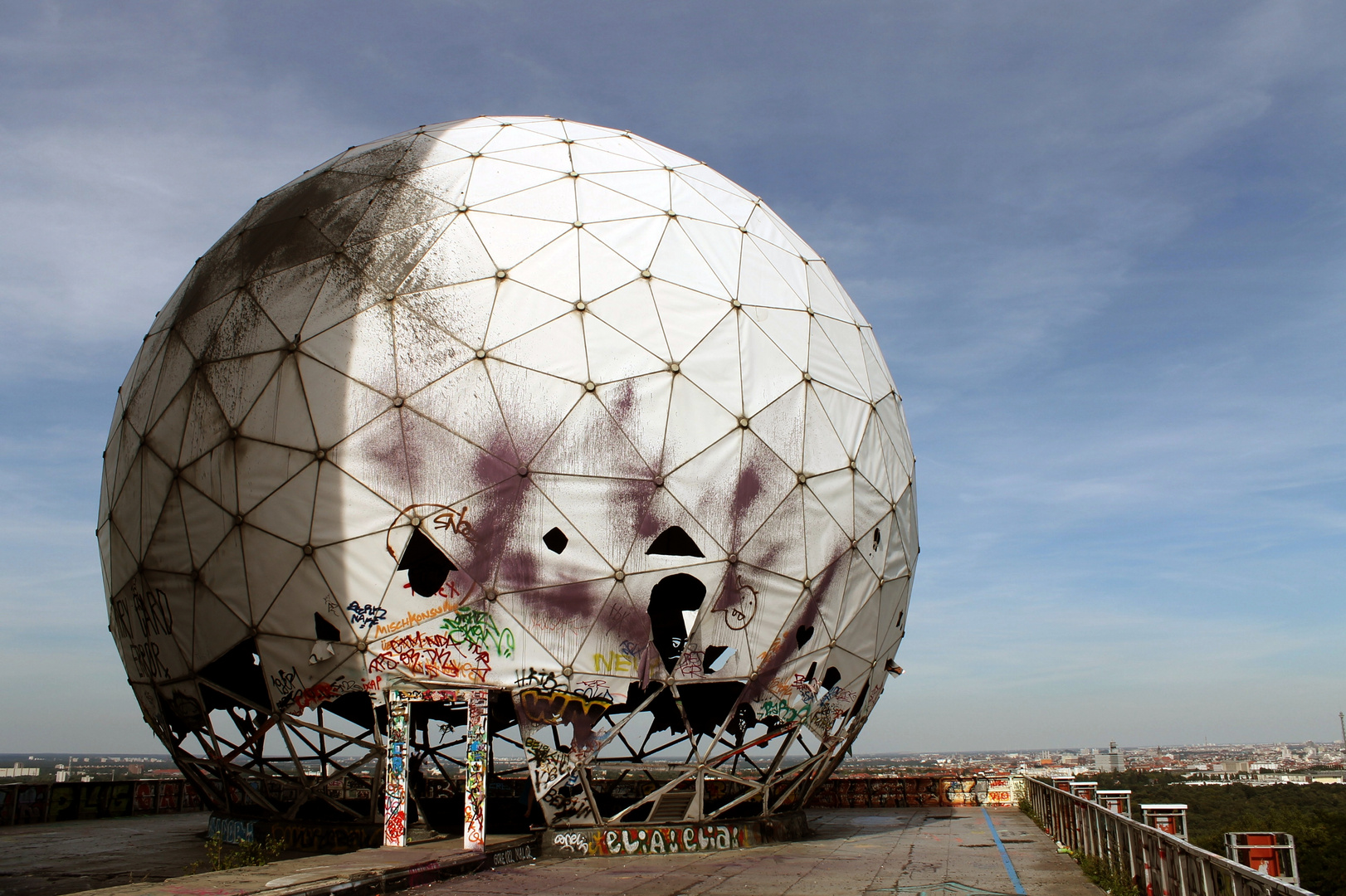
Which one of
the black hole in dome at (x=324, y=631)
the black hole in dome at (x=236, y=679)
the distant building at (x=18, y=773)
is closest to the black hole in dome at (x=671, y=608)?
the black hole in dome at (x=324, y=631)

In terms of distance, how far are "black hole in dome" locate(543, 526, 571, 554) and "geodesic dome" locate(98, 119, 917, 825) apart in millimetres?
35

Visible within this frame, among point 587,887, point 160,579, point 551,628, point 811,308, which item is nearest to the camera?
point 587,887

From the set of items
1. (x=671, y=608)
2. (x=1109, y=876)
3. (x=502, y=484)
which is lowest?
(x=1109, y=876)

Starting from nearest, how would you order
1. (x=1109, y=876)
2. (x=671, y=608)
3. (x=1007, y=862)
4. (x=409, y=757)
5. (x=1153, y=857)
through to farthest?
(x=1153, y=857) < (x=1109, y=876) < (x=409, y=757) < (x=1007, y=862) < (x=671, y=608)

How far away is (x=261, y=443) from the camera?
12.8m

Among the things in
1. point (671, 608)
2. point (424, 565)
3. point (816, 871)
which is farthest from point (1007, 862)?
point (424, 565)

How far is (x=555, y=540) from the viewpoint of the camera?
12.3 meters

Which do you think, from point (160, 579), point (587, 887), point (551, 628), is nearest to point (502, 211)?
point (551, 628)

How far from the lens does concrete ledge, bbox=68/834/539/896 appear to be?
811cm

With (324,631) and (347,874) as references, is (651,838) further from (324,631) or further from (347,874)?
(324,631)

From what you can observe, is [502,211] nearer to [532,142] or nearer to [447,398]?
[532,142]

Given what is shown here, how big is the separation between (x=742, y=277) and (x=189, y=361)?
28.0 ft

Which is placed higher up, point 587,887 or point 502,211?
point 502,211

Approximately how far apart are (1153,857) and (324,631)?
985cm
